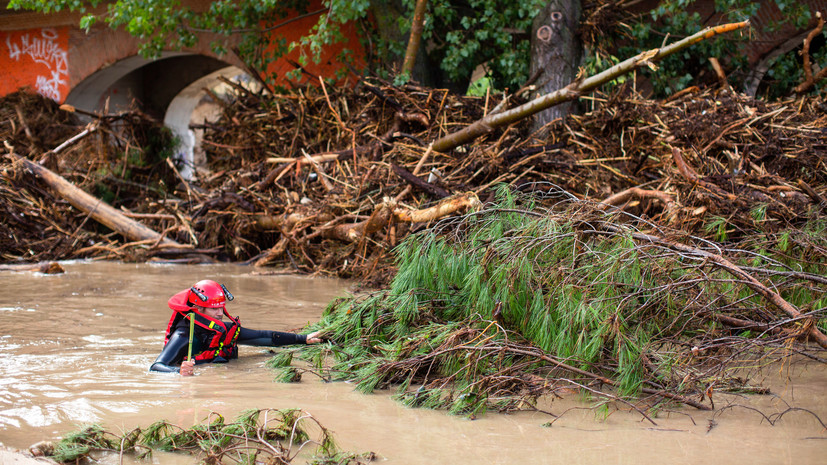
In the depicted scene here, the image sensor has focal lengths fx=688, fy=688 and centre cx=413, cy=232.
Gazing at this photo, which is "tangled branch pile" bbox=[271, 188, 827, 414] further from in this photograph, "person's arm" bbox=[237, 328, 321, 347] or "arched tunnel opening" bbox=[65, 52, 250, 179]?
"arched tunnel opening" bbox=[65, 52, 250, 179]

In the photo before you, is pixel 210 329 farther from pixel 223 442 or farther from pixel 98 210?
pixel 98 210

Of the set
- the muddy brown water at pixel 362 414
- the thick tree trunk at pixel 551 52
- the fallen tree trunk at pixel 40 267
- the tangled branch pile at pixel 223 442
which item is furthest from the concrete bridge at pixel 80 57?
the tangled branch pile at pixel 223 442

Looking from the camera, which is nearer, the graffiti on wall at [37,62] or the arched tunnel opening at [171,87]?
the graffiti on wall at [37,62]

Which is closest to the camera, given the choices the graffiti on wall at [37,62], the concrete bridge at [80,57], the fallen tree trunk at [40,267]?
the fallen tree trunk at [40,267]

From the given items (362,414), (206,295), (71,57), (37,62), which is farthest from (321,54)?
(362,414)

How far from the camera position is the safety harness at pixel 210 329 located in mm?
3983

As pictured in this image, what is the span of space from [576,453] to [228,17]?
368 inches

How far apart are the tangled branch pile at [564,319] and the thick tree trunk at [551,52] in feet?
16.0

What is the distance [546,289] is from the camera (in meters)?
3.93

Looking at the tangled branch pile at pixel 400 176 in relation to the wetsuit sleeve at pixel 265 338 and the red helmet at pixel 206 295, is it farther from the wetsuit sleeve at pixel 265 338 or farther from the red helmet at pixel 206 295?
the red helmet at pixel 206 295

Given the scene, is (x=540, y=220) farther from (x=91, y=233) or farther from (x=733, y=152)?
(x=91, y=233)

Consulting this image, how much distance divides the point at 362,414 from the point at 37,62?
14.0m

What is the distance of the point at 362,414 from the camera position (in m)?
3.15

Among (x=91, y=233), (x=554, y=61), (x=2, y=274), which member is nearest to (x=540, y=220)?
(x=554, y=61)
